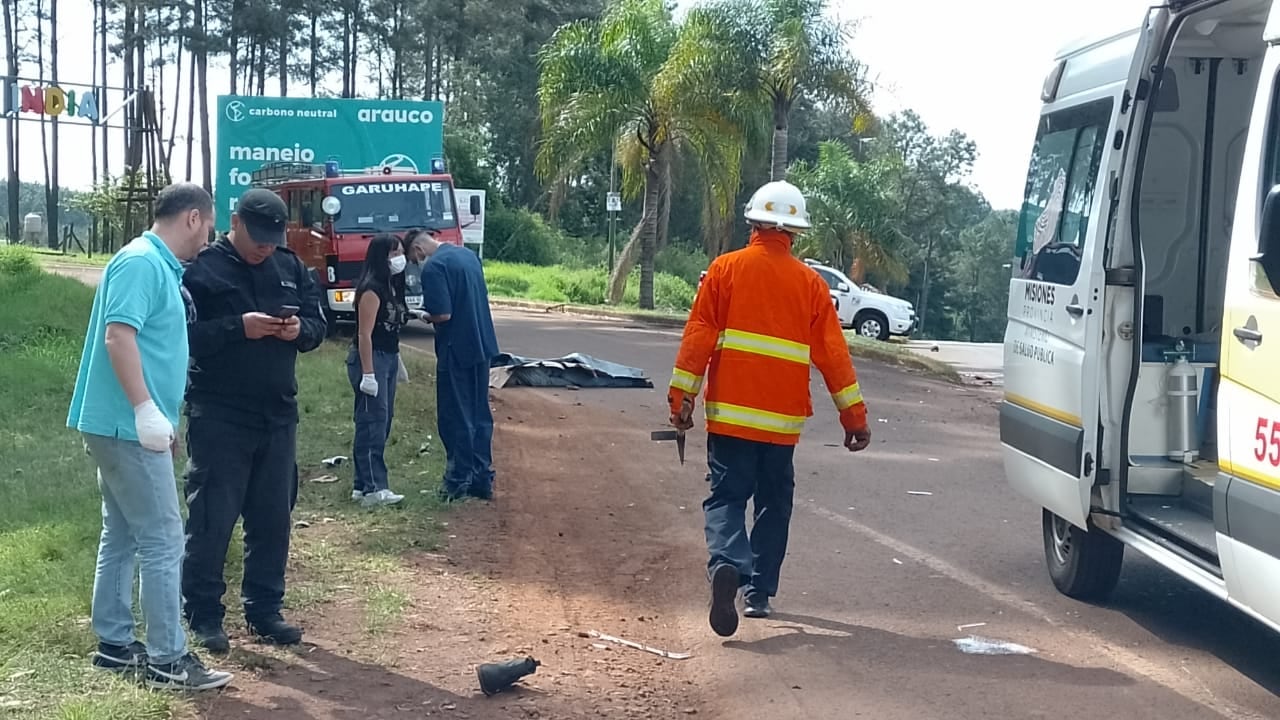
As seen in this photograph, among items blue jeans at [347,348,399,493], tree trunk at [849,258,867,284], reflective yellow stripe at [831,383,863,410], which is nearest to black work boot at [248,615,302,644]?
reflective yellow stripe at [831,383,863,410]

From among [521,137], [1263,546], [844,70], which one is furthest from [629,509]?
[521,137]

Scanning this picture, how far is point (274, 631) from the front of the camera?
5957mm

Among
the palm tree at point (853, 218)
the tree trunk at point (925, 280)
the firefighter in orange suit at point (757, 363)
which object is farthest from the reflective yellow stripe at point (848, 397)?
the tree trunk at point (925, 280)

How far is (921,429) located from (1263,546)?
9.32 m

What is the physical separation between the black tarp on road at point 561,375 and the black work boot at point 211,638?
35.3 ft

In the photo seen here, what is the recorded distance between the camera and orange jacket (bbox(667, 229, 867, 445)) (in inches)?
251

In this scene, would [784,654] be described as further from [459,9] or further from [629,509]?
[459,9]

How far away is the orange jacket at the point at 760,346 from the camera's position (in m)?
6.38

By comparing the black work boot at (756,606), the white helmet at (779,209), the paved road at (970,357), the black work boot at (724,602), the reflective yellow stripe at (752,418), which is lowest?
the paved road at (970,357)

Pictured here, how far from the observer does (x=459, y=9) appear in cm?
5603

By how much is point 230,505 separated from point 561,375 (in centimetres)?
1113

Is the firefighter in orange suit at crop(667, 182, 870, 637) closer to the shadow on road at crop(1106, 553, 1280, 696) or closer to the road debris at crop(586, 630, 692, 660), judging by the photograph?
the road debris at crop(586, 630, 692, 660)

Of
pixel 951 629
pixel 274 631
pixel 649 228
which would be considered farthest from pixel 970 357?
pixel 274 631

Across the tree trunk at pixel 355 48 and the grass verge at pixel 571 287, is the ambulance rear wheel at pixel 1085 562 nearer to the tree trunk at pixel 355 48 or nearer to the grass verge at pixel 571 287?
the grass verge at pixel 571 287
